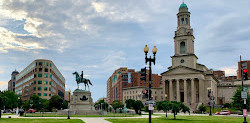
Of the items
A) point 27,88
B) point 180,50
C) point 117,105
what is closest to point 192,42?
point 180,50

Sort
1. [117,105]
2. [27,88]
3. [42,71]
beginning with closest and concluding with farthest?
[117,105], [42,71], [27,88]

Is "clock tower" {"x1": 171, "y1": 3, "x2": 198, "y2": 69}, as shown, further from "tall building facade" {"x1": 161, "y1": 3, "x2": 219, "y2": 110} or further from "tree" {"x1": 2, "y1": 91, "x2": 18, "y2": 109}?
"tree" {"x1": 2, "y1": 91, "x2": 18, "y2": 109}

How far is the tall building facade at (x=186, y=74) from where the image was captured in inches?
4589

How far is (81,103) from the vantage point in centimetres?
6762


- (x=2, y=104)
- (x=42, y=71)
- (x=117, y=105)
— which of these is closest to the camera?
(x=2, y=104)

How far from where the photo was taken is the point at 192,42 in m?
129

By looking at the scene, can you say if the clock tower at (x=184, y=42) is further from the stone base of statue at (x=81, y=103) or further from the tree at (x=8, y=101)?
the tree at (x=8, y=101)

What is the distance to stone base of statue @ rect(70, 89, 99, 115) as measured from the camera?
6675 cm

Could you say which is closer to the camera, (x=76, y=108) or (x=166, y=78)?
(x=76, y=108)

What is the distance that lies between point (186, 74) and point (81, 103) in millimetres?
64308

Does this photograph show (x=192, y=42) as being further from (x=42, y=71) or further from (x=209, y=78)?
(x=42, y=71)

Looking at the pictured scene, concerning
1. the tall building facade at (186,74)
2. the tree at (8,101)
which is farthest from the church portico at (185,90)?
the tree at (8,101)

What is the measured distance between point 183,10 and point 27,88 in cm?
9898

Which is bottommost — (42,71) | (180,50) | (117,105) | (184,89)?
(117,105)
